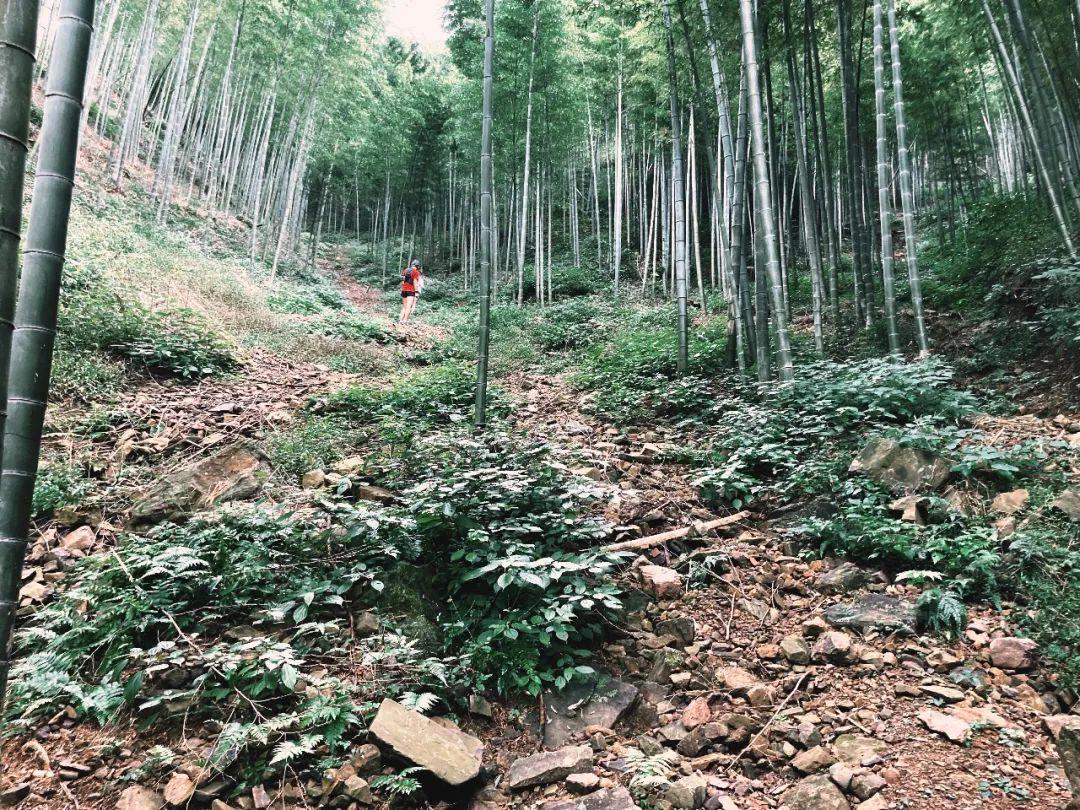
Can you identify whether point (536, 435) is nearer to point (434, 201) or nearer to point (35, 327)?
point (35, 327)

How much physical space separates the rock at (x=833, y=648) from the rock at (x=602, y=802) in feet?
3.31

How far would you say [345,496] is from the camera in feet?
10.0

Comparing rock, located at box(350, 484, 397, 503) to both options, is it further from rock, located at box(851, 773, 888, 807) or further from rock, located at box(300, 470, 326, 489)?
rock, located at box(851, 773, 888, 807)

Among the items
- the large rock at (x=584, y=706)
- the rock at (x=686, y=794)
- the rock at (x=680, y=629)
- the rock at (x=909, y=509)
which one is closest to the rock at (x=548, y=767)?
the large rock at (x=584, y=706)

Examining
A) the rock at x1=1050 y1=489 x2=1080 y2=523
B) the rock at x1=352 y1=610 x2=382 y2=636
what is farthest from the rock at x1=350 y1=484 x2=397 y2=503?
the rock at x1=1050 y1=489 x2=1080 y2=523

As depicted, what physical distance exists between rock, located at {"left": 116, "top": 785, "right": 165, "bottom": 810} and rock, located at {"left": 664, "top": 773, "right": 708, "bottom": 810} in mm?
1471

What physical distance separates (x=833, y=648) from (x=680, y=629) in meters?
0.60

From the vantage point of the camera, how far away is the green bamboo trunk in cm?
104

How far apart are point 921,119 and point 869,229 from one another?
25.8 feet

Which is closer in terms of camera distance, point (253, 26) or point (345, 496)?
point (345, 496)

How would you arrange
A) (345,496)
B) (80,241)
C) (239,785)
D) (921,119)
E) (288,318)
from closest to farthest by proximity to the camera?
(239,785), (345,496), (80,241), (288,318), (921,119)

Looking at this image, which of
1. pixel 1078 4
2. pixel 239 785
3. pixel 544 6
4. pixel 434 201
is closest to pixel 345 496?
pixel 239 785

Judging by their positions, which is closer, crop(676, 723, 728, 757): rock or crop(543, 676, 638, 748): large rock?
crop(676, 723, 728, 757): rock

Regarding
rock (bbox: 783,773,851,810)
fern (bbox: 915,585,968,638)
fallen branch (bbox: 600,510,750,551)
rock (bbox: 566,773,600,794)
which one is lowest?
rock (bbox: 566,773,600,794)
